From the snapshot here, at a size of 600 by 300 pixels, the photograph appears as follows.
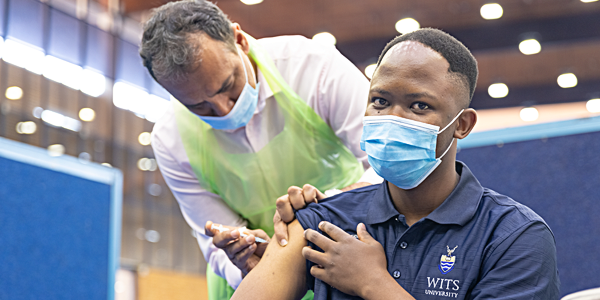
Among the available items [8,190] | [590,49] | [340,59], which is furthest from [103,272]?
[590,49]

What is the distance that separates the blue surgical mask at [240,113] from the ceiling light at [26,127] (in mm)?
5972

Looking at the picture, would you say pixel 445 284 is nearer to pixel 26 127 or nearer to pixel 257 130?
pixel 257 130

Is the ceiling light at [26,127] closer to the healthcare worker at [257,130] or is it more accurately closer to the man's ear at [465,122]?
the healthcare worker at [257,130]

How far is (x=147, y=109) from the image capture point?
9.00m

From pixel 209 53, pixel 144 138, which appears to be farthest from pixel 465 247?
pixel 144 138

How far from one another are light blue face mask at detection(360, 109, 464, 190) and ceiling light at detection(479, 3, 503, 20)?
6.38 metres

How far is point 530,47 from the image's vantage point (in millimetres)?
8047

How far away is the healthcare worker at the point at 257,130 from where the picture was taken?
178 centimetres

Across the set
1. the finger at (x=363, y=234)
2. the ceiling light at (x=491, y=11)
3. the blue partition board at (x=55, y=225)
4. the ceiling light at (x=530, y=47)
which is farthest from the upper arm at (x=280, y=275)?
the ceiling light at (x=530, y=47)

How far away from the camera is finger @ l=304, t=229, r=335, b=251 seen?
1.26 metres

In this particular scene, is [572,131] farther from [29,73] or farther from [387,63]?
[29,73]

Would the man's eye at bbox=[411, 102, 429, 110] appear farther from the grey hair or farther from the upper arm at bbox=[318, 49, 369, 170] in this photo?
the grey hair

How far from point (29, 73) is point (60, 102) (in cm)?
64

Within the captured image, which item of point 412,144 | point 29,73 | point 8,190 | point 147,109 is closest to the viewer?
point 412,144
